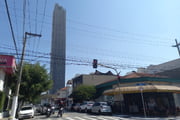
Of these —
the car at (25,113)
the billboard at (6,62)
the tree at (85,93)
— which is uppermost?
the billboard at (6,62)

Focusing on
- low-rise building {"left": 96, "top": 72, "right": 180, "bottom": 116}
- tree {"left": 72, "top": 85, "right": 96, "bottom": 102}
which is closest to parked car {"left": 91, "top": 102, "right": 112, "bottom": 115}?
low-rise building {"left": 96, "top": 72, "right": 180, "bottom": 116}

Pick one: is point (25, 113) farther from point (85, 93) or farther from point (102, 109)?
point (85, 93)

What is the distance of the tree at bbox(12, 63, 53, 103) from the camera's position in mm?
20328

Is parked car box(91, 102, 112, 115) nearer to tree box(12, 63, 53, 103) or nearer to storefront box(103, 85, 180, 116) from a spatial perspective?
storefront box(103, 85, 180, 116)

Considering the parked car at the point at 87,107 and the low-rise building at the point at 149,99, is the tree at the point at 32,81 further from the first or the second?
the low-rise building at the point at 149,99

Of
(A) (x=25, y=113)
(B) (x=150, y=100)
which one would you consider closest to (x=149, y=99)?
(B) (x=150, y=100)

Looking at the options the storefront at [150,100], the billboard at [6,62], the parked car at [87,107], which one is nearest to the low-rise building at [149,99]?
the storefront at [150,100]

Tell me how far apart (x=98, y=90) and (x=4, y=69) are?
73.4 feet

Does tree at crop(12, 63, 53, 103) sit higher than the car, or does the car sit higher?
tree at crop(12, 63, 53, 103)

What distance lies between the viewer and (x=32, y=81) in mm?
20875

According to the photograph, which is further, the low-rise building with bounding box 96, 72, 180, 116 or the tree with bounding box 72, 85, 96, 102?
the tree with bounding box 72, 85, 96, 102

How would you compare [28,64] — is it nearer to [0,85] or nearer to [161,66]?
[0,85]

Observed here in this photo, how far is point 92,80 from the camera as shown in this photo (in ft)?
144

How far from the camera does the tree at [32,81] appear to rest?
20328mm
